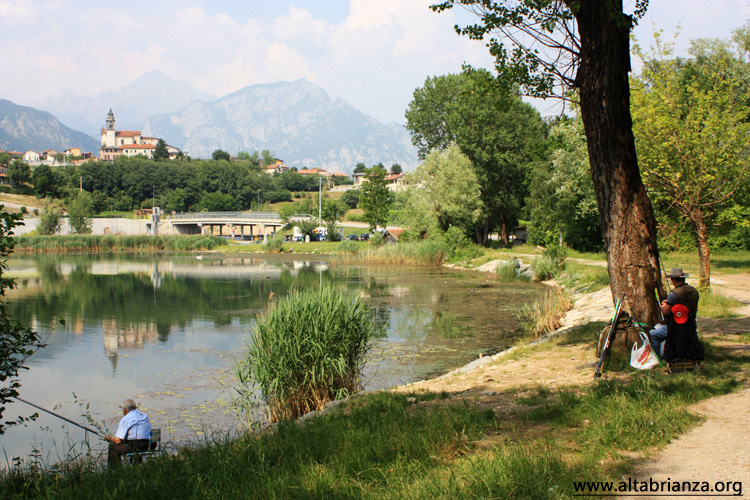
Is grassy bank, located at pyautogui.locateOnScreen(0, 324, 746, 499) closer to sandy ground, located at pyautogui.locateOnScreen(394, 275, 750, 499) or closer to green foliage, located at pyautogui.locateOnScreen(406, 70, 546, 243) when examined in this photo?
sandy ground, located at pyautogui.locateOnScreen(394, 275, 750, 499)

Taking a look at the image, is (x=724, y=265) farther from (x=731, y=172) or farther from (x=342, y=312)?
(x=342, y=312)

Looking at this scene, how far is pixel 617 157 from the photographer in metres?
8.47

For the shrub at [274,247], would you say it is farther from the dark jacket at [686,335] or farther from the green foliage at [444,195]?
the dark jacket at [686,335]

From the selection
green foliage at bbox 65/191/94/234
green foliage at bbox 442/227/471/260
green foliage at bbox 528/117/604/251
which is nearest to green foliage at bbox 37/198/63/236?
green foliage at bbox 65/191/94/234

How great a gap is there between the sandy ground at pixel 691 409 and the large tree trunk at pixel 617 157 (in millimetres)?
1553

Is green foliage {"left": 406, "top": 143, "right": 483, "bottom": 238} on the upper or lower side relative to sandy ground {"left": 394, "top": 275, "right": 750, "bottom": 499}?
upper

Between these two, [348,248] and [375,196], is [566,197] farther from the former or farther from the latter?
[375,196]

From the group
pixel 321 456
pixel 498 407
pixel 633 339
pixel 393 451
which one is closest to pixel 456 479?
pixel 393 451

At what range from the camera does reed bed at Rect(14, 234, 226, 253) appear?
6838 cm

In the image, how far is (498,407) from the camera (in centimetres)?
713

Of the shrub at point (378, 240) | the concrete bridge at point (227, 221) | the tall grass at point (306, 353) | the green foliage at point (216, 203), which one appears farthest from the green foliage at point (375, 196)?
the green foliage at point (216, 203)

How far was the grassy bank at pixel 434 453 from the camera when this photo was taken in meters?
4.61

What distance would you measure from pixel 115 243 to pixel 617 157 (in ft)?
240

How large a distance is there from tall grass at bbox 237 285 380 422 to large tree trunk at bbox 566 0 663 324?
460 cm
